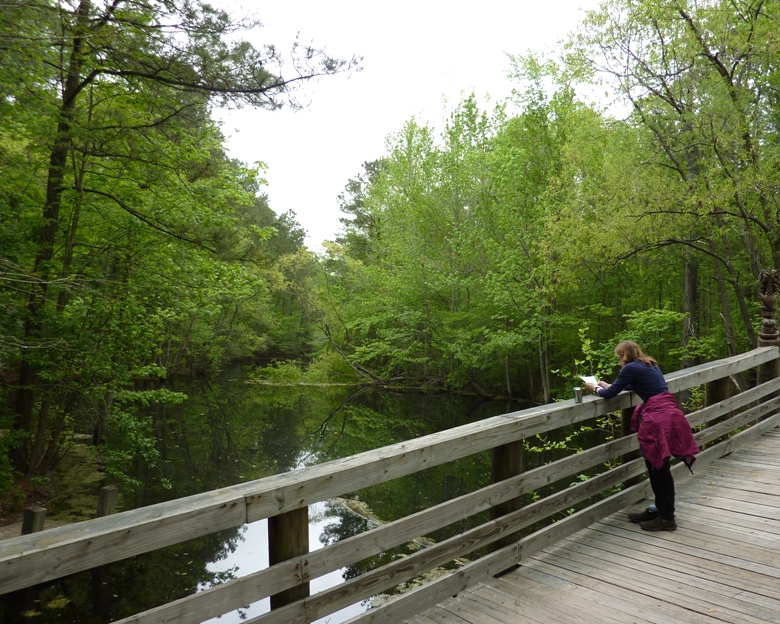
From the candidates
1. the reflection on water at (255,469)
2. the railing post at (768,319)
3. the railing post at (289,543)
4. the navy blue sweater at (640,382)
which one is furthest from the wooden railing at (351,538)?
the reflection on water at (255,469)

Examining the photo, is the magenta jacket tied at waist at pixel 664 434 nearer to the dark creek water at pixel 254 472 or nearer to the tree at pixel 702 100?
the dark creek water at pixel 254 472

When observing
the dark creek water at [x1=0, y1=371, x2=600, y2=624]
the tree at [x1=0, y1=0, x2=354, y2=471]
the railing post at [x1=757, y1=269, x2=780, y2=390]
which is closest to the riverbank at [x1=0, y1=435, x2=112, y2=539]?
the tree at [x1=0, y1=0, x2=354, y2=471]

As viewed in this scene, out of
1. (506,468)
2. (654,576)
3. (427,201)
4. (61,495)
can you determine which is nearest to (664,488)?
(654,576)

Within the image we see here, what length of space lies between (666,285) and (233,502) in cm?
2038

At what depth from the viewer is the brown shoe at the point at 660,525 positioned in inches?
157

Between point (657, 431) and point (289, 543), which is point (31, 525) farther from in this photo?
point (657, 431)

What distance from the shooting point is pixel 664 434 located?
390 cm

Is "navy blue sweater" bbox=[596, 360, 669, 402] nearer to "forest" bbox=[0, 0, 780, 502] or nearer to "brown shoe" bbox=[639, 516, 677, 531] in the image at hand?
"brown shoe" bbox=[639, 516, 677, 531]

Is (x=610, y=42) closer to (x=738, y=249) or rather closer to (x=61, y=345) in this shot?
(x=738, y=249)

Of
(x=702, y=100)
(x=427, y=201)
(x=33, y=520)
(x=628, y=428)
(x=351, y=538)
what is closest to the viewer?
(x=351, y=538)

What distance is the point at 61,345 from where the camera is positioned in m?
8.44

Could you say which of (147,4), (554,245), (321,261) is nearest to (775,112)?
(554,245)

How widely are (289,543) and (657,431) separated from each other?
2740 mm

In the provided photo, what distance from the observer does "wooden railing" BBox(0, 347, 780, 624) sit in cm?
182
